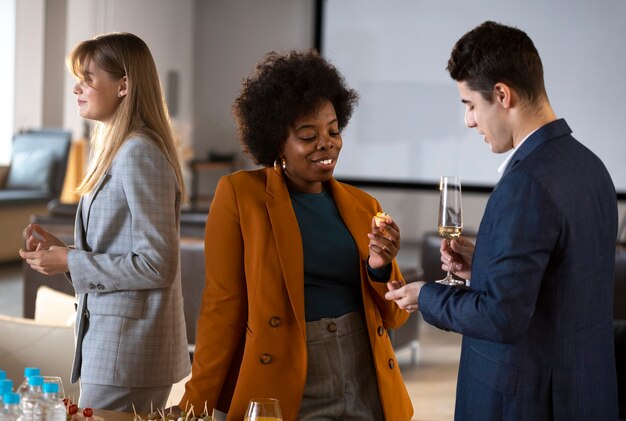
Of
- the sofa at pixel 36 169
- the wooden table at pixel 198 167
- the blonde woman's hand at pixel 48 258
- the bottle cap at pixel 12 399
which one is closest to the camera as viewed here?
the bottle cap at pixel 12 399

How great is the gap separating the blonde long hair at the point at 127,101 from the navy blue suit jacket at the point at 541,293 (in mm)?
802

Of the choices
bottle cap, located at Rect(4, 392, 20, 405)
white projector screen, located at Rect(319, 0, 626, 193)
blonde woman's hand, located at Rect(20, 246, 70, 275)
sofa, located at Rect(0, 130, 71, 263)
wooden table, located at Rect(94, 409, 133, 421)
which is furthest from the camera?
white projector screen, located at Rect(319, 0, 626, 193)

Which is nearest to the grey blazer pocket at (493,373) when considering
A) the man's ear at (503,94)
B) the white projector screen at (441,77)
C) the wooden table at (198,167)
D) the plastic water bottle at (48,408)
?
the man's ear at (503,94)

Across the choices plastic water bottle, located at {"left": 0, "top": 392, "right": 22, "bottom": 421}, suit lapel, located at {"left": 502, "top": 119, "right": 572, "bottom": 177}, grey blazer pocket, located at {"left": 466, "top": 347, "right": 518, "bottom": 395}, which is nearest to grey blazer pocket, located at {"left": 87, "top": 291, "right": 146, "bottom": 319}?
plastic water bottle, located at {"left": 0, "top": 392, "right": 22, "bottom": 421}

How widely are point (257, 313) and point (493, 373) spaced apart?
55cm

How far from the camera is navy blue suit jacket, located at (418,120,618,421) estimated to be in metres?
1.75

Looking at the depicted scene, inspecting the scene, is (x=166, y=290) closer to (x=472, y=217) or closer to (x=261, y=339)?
(x=261, y=339)

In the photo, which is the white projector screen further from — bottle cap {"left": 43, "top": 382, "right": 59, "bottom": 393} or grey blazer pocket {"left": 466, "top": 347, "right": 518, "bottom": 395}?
bottle cap {"left": 43, "top": 382, "right": 59, "bottom": 393}

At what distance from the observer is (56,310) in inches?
157

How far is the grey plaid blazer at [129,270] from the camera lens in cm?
222

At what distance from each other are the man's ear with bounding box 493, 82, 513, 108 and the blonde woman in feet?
2.76

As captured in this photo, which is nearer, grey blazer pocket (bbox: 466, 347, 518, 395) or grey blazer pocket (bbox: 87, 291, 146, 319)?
grey blazer pocket (bbox: 466, 347, 518, 395)

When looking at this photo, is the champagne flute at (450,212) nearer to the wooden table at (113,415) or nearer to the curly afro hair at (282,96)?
the curly afro hair at (282,96)

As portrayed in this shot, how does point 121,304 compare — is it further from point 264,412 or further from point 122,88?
point 264,412
